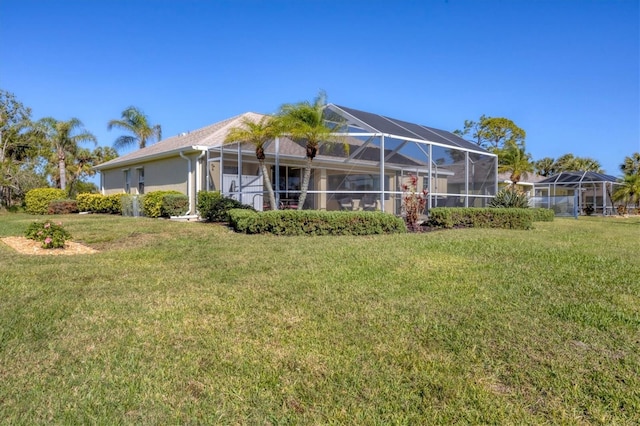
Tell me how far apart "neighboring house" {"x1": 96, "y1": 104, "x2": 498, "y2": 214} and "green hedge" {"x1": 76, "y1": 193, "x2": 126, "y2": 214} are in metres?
3.61

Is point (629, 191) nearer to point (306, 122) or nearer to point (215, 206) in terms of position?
point (306, 122)

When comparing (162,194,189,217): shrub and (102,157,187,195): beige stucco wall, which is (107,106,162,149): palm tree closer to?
Result: (102,157,187,195): beige stucco wall

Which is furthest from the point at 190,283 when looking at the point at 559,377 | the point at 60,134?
the point at 60,134

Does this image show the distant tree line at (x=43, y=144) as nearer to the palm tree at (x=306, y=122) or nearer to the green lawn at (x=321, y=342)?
the palm tree at (x=306, y=122)

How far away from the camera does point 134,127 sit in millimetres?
31516

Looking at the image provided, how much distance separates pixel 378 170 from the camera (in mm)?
12906

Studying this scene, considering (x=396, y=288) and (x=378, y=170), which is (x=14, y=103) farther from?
(x=396, y=288)

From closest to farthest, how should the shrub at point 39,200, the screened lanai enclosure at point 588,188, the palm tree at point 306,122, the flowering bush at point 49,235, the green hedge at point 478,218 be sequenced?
the flowering bush at point 49,235 → the palm tree at point 306,122 → the green hedge at point 478,218 → the shrub at point 39,200 → the screened lanai enclosure at point 588,188

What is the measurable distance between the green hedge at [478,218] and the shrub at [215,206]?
5768 mm

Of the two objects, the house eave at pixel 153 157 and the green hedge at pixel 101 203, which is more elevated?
the house eave at pixel 153 157

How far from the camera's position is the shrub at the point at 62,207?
20573mm

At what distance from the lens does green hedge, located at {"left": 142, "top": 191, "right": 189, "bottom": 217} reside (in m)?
15.0

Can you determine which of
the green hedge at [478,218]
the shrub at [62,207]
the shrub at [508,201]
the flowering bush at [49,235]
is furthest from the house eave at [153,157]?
the shrub at [508,201]

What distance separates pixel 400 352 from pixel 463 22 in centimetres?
1249
